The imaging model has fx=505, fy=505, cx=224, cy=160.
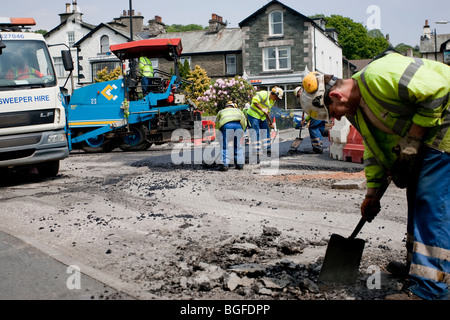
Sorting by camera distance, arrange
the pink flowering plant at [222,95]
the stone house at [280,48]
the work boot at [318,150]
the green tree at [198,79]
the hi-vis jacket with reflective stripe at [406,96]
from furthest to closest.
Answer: the stone house at [280,48] < the green tree at [198,79] < the pink flowering plant at [222,95] < the work boot at [318,150] < the hi-vis jacket with reflective stripe at [406,96]

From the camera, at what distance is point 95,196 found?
8305 mm

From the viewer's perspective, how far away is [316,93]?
149 inches

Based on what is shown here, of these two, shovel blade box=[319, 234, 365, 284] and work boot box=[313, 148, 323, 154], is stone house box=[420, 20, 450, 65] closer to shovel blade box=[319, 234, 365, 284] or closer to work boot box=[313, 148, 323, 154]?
work boot box=[313, 148, 323, 154]

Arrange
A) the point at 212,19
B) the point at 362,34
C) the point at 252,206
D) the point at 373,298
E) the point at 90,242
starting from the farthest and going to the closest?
the point at 362,34, the point at 212,19, the point at 252,206, the point at 90,242, the point at 373,298

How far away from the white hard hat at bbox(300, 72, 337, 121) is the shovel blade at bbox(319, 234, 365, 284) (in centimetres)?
102

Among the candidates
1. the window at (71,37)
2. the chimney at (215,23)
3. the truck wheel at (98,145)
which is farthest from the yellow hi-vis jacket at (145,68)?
the window at (71,37)

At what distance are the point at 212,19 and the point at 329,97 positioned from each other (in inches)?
1744

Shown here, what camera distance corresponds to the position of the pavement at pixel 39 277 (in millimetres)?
3852

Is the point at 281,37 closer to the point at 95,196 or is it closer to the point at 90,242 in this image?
the point at 95,196

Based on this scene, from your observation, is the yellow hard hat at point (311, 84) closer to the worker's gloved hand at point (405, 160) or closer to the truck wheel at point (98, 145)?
the worker's gloved hand at point (405, 160)

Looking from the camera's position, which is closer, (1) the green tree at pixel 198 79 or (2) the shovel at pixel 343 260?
(2) the shovel at pixel 343 260

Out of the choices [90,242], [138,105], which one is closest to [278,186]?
[90,242]

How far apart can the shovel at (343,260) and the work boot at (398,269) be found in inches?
12.0

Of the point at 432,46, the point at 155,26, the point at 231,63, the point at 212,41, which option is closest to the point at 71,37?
the point at 155,26
